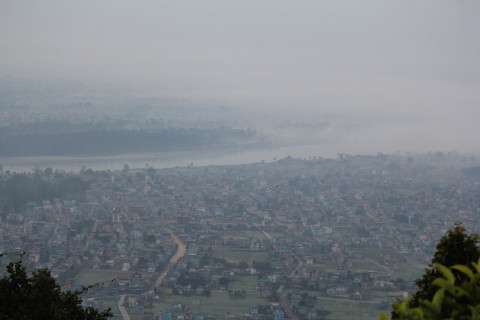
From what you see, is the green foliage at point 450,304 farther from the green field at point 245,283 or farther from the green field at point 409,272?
the green field at point 409,272

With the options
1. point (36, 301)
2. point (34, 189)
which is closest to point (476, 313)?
point (36, 301)

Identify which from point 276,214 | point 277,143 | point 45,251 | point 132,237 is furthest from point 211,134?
point 45,251

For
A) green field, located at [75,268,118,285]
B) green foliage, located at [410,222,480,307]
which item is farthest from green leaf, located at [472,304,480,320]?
green field, located at [75,268,118,285]

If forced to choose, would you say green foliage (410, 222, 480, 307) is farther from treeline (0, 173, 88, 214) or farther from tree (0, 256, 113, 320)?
treeline (0, 173, 88, 214)

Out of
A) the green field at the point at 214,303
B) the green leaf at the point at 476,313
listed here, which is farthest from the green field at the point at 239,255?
the green leaf at the point at 476,313

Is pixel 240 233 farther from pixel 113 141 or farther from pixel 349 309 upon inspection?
pixel 113 141

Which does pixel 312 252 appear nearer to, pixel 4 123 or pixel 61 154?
pixel 61 154
